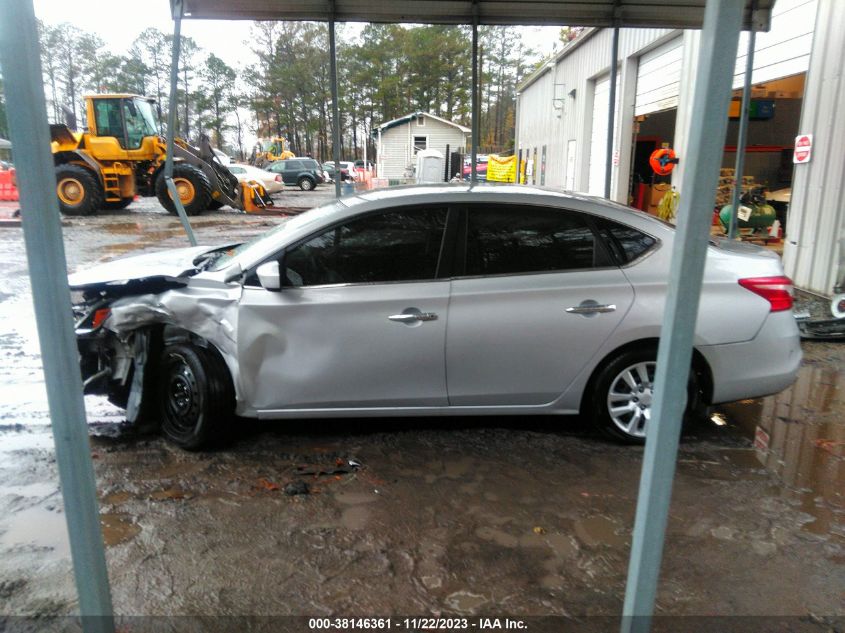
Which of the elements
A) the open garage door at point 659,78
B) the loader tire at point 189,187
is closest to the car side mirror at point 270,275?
the open garage door at point 659,78

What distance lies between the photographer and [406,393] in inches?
154

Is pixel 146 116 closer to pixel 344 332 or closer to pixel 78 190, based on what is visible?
pixel 78 190

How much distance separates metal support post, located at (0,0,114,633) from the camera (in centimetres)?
169

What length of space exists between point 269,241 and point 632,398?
2.56 metres

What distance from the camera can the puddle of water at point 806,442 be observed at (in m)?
3.46

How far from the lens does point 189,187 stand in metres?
19.7

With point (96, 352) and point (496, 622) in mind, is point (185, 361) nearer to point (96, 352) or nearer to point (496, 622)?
point (96, 352)

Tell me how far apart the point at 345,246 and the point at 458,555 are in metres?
1.95

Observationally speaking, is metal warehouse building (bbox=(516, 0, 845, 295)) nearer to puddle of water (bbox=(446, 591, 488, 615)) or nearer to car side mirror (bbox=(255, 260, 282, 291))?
car side mirror (bbox=(255, 260, 282, 291))

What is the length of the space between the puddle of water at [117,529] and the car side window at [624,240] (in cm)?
316

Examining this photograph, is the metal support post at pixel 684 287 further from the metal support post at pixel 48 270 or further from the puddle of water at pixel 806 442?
the puddle of water at pixel 806 442

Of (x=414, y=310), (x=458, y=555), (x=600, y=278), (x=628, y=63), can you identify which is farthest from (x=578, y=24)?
(x=628, y=63)

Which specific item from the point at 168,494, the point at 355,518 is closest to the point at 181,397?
the point at 168,494

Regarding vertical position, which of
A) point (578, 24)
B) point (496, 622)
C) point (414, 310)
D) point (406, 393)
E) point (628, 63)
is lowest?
point (496, 622)
